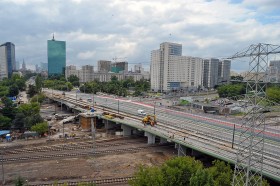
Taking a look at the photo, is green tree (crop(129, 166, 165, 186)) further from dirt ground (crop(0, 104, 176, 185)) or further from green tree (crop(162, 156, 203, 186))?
dirt ground (crop(0, 104, 176, 185))

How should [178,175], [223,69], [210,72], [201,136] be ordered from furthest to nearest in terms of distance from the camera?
[223,69] → [210,72] → [201,136] → [178,175]

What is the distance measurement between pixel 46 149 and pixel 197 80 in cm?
11629

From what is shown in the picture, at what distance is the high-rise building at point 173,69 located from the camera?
5118 inches

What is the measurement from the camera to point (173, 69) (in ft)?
429

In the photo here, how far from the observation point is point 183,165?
61.6 feet

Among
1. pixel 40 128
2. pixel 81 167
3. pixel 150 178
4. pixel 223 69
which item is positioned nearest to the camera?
pixel 150 178

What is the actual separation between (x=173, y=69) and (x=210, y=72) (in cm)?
2878

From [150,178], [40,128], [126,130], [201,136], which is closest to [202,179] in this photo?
[150,178]

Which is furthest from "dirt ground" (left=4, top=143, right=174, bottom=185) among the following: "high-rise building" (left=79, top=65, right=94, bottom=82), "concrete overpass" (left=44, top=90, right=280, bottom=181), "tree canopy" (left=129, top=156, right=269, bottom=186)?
"high-rise building" (left=79, top=65, right=94, bottom=82)

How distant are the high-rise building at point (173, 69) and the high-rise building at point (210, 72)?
6.06 metres

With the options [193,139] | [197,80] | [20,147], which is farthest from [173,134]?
[197,80]

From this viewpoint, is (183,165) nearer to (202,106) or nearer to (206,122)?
(206,122)

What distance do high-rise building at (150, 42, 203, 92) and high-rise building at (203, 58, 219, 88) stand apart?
6.06 metres

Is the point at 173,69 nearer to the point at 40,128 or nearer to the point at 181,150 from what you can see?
the point at 40,128
